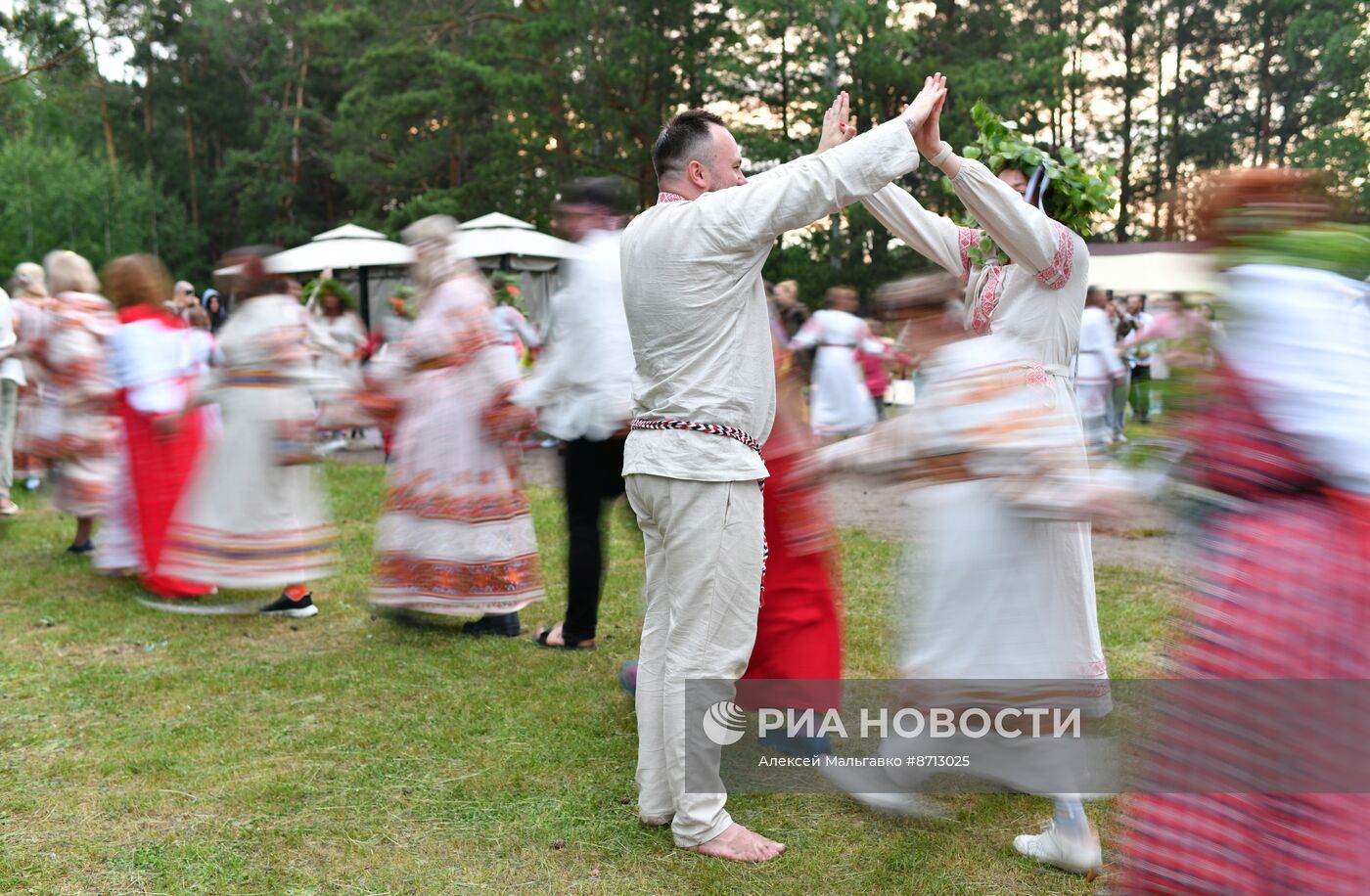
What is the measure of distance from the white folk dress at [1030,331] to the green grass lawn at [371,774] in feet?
2.38

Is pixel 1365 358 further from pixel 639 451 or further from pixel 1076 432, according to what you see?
pixel 639 451

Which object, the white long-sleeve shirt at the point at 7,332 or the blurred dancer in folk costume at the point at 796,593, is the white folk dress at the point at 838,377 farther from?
the blurred dancer in folk costume at the point at 796,593

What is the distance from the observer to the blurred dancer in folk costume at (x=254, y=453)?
5.69 m

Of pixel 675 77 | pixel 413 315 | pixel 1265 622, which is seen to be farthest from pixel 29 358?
pixel 675 77

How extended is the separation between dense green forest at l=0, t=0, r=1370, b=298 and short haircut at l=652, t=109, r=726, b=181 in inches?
501

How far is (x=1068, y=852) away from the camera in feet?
10.1

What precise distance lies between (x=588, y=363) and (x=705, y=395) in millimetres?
1647

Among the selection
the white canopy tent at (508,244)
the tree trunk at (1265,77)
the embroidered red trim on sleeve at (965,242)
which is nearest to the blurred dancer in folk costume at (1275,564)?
the embroidered red trim on sleeve at (965,242)

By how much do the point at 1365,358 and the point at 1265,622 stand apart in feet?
1.60

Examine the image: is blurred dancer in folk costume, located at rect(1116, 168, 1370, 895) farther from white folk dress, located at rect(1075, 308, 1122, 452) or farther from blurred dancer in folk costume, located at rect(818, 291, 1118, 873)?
white folk dress, located at rect(1075, 308, 1122, 452)

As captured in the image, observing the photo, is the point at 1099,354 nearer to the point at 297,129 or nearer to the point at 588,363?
the point at 588,363

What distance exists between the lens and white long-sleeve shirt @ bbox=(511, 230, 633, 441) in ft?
14.9

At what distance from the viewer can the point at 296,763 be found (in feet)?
12.9

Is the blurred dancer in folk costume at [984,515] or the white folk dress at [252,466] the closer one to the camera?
the blurred dancer in folk costume at [984,515]
